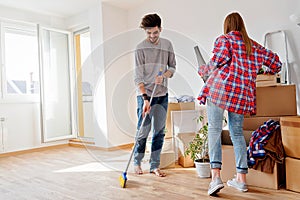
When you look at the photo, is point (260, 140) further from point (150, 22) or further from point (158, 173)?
point (150, 22)

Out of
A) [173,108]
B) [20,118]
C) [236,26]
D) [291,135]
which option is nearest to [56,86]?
[20,118]

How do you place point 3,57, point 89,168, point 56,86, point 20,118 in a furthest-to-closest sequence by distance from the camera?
1. point 56,86
2. point 20,118
3. point 3,57
4. point 89,168

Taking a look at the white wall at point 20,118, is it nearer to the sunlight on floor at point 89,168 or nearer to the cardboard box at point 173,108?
the sunlight on floor at point 89,168

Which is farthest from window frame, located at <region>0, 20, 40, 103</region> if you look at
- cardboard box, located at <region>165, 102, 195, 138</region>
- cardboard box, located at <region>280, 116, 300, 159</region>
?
cardboard box, located at <region>280, 116, 300, 159</region>

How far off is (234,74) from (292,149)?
61 centimetres

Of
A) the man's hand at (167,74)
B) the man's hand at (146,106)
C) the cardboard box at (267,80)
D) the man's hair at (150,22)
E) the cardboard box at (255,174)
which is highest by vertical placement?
the man's hair at (150,22)

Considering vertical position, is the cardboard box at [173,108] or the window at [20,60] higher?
the window at [20,60]

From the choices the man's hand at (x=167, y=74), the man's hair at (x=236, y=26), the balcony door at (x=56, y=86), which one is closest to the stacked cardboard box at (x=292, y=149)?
the man's hair at (x=236, y=26)

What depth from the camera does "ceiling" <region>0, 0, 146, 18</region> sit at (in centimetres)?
358

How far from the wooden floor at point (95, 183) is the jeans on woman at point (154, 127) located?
0.52ft

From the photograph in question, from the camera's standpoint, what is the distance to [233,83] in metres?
1.66

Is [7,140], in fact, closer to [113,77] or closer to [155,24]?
[113,77]

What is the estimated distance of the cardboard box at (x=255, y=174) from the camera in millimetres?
1817

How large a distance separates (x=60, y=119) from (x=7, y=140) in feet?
2.67
